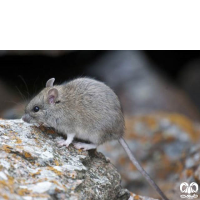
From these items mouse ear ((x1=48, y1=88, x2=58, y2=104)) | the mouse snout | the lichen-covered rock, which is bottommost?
the lichen-covered rock

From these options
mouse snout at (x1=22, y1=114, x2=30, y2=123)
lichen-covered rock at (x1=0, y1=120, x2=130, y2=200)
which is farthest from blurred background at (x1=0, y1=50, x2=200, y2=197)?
lichen-covered rock at (x1=0, y1=120, x2=130, y2=200)

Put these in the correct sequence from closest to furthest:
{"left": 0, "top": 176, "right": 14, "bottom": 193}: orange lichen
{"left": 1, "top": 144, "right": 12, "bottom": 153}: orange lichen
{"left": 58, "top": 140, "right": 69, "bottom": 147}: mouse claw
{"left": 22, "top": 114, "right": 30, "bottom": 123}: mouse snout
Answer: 1. {"left": 0, "top": 176, "right": 14, "bottom": 193}: orange lichen
2. {"left": 1, "top": 144, "right": 12, "bottom": 153}: orange lichen
3. {"left": 58, "top": 140, "right": 69, "bottom": 147}: mouse claw
4. {"left": 22, "top": 114, "right": 30, "bottom": 123}: mouse snout

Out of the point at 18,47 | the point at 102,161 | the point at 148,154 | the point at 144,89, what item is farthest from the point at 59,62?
the point at 102,161

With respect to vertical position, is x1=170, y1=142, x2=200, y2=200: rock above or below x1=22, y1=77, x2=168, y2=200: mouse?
below

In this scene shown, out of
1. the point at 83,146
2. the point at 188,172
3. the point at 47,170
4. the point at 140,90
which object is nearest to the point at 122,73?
the point at 140,90

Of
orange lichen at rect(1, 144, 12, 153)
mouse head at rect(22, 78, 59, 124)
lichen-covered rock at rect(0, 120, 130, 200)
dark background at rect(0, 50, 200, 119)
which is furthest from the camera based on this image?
dark background at rect(0, 50, 200, 119)

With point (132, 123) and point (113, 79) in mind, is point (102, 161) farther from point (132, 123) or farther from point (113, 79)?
point (113, 79)
